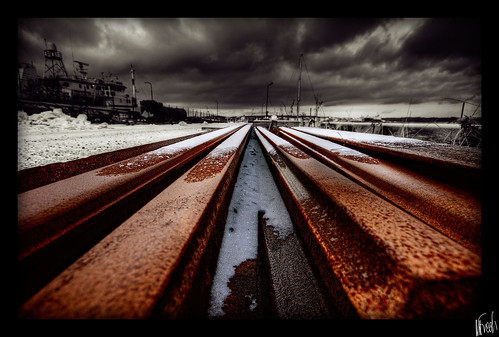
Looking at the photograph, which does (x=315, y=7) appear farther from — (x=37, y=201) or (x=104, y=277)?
(x=37, y=201)

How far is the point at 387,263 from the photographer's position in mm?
436

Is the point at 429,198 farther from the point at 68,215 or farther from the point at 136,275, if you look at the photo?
the point at 68,215

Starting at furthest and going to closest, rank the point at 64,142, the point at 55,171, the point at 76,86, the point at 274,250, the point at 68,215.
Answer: the point at 76,86, the point at 64,142, the point at 55,171, the point at 274,250, the point at 68,215

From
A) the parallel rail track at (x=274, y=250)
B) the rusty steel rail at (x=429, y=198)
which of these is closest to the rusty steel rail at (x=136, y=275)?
the parallel rail track at (x=274, y=250)

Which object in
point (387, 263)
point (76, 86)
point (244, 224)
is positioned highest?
point (76, 86)

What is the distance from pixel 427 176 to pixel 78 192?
5.46 ft

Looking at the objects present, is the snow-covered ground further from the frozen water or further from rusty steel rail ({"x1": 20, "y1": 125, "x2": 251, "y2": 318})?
the frozen water

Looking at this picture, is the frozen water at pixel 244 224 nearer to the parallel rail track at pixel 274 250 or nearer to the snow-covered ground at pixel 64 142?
the parallel rail track at pixel 274 250

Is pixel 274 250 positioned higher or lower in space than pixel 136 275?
lower

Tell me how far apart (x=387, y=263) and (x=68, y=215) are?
3.08ft

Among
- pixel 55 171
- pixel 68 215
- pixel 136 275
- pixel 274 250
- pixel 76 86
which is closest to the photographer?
pixel 136 275

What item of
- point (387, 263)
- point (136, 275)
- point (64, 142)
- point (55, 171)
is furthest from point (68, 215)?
point (64, 142)

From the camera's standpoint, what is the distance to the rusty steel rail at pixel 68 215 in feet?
1.68

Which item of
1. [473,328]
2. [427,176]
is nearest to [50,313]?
[473,328]
